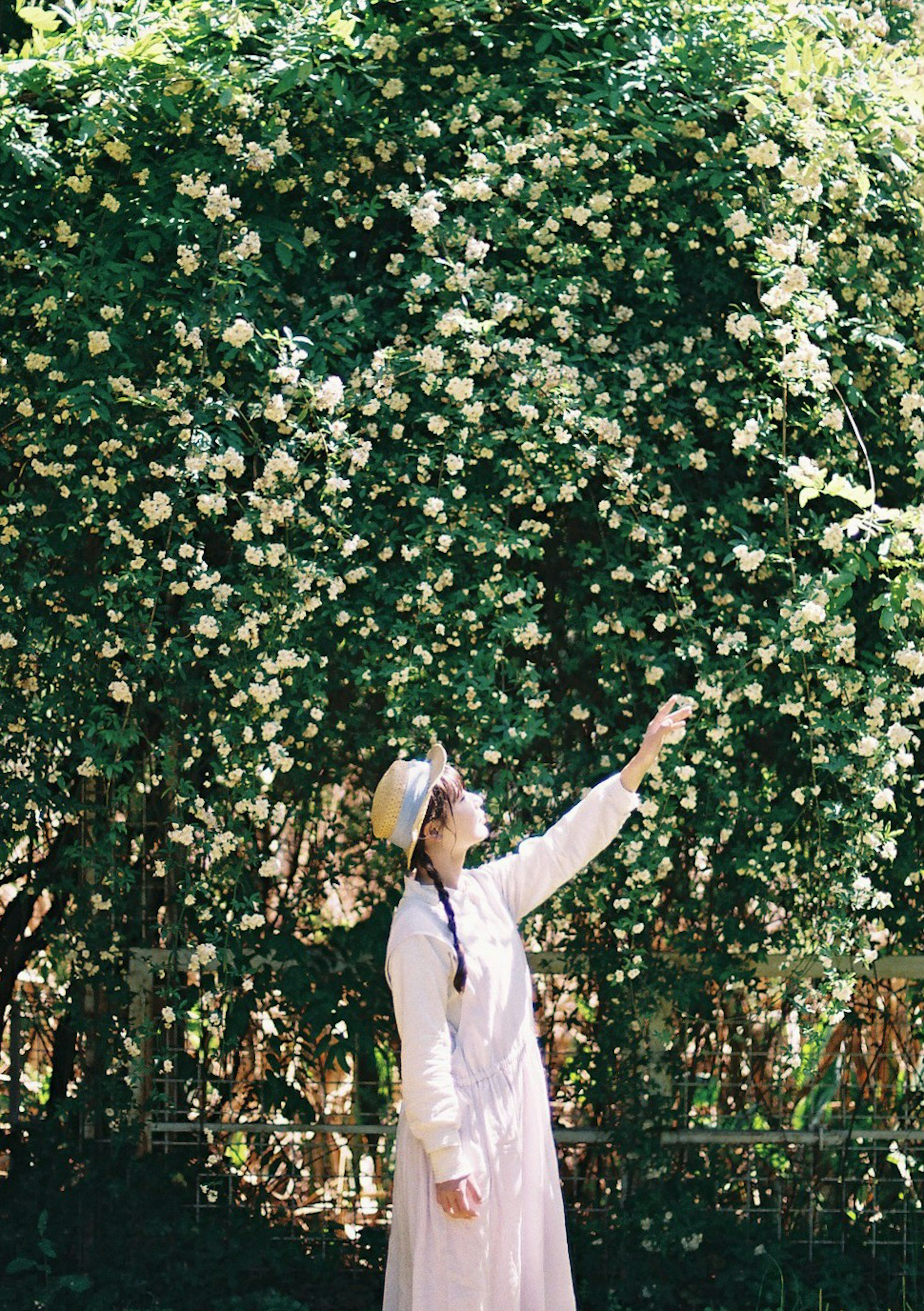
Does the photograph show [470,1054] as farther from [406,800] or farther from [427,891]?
[406,800]

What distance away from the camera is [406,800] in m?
2.97

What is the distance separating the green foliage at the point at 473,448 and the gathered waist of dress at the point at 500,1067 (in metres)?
0.71

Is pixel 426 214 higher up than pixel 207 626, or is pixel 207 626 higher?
pixel 426 214

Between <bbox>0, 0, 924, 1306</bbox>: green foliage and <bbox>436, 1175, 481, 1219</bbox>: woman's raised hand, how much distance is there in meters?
0.99

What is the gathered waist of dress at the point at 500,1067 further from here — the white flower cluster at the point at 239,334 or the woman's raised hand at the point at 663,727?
the white flower cluster at the point at 239,334

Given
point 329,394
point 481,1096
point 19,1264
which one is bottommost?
point 19,1264

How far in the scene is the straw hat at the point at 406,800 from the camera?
9.68 ft

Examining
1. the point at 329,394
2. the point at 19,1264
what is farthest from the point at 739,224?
the point at 19,1264

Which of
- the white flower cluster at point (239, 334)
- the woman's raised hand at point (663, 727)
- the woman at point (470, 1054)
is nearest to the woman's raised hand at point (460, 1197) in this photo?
the woman at point (470, 1054)

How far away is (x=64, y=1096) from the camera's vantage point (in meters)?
4.31

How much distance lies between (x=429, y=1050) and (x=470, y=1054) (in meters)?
0.17

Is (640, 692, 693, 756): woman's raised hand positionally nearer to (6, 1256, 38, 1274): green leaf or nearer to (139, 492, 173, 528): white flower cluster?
(139, 492, 173, 528): white flower cluster

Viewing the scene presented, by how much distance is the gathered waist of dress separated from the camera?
9.59 ft

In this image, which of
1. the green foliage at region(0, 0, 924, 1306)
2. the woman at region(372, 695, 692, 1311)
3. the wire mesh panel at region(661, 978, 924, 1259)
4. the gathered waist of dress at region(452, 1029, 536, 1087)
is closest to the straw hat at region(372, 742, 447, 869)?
the woman at region(372, 695, 692, 1311)
